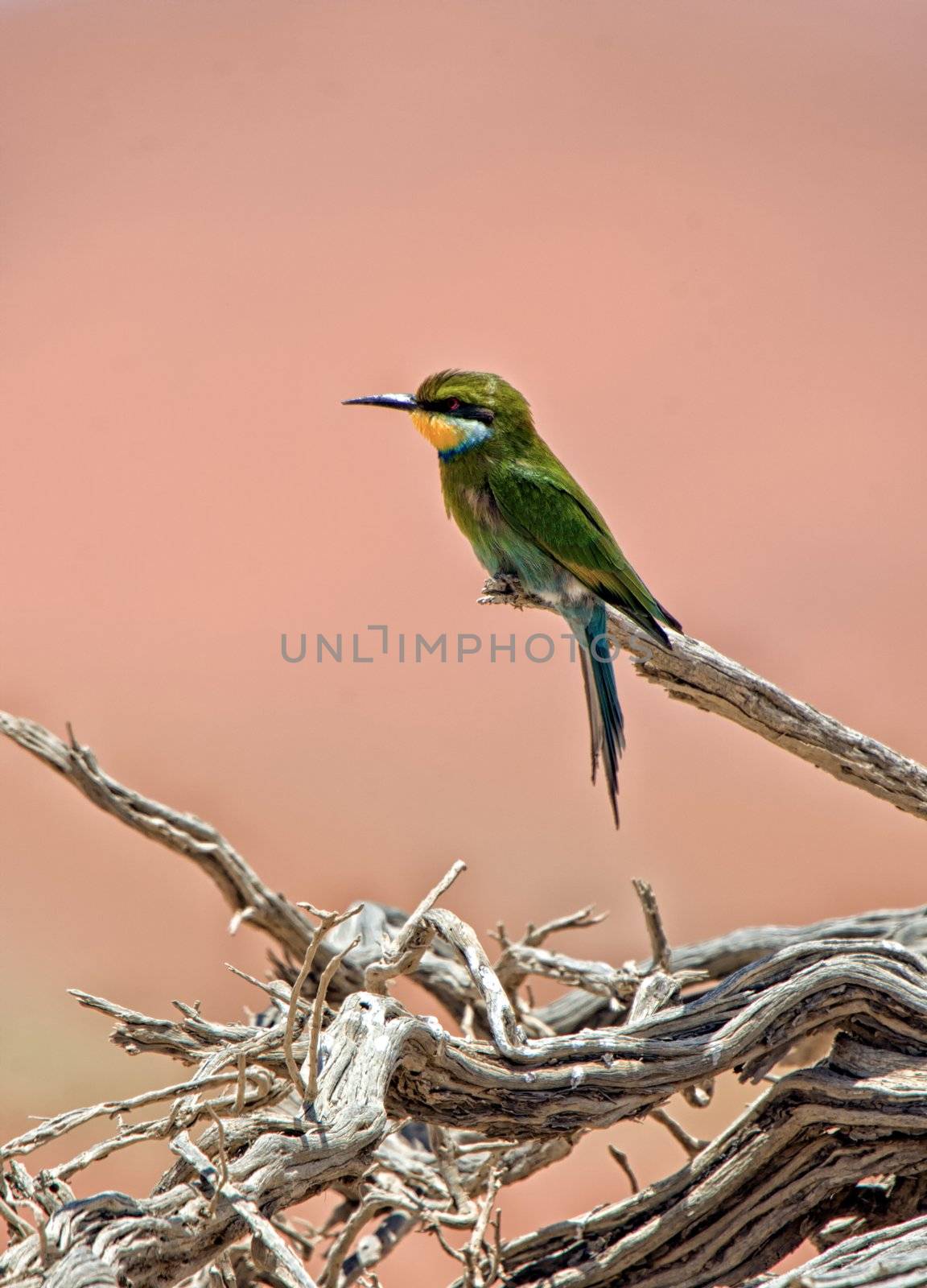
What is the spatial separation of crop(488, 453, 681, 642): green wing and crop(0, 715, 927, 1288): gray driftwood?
0.63m

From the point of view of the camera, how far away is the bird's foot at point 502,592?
7.91 ft

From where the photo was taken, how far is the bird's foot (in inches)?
94.9

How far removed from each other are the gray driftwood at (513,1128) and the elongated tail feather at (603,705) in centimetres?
39

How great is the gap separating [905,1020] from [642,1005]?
1.12ft

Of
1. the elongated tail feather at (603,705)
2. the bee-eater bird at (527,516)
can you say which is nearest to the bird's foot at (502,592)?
the bee-eater bird at (527,516)

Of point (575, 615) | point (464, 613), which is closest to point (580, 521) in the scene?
point (575, 615)

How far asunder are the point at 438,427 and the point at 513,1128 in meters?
1.50

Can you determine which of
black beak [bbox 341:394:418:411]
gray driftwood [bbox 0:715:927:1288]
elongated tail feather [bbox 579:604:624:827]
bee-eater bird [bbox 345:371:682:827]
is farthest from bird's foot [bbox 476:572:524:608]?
gray driftwood [bbox 0:715:927:1288]

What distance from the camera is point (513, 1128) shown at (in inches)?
58.2

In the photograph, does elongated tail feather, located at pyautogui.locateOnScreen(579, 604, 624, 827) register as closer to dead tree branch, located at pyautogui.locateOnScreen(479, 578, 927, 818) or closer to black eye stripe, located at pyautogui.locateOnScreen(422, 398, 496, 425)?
dead tree branch, located at pyautogui.locateOnScreen(479, 578, 927, 818)

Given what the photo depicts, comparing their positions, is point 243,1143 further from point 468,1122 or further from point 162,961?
point 162,961

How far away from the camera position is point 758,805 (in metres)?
7.30

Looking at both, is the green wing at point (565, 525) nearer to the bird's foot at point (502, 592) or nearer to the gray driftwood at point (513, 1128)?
the bird's foot at point (502, 592)

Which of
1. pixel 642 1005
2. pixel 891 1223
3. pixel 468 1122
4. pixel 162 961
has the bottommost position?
pixel 891 1223
